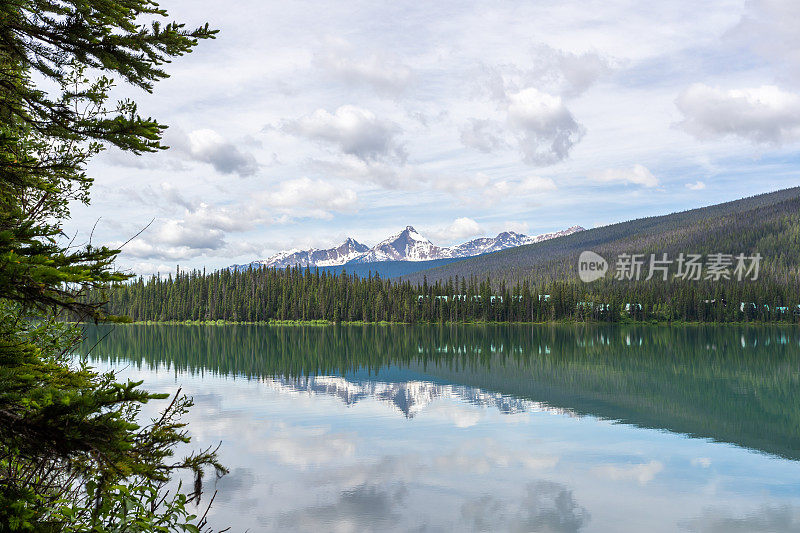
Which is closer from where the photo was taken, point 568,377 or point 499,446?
point 499,446

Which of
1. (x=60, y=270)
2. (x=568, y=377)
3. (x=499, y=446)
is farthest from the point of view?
(x=568, y=377)

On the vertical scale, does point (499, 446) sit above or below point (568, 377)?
above

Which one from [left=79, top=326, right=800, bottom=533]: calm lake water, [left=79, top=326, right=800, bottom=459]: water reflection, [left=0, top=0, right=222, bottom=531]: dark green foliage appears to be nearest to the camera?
[left=0, top=0, right=222, bottom=531]: dark green foliage

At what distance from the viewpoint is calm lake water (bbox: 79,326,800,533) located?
65.4 feet

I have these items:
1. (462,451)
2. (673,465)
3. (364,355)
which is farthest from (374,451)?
(364,355)

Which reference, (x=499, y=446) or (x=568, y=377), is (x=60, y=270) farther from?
(x=568, y=377)

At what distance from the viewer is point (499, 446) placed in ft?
96.3

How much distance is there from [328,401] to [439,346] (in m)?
53.3

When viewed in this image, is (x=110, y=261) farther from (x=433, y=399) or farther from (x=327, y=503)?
(x=433, y=399)

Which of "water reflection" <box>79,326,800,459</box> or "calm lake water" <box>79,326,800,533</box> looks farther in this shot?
"water reflection" <box>79,326,800,459</box>

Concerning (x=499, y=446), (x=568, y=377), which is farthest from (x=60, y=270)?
(x=568, y=377)

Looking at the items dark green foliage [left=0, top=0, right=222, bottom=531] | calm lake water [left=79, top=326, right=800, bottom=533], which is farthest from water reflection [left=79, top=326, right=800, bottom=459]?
dark green foliage [left=0, top=0, right=222, bottom=531]

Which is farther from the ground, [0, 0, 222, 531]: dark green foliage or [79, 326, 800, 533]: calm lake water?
[0, 0, 222, 531]: dark green foliage

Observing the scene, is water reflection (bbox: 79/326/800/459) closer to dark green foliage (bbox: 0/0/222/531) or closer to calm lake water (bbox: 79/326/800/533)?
calm lake water (bbox: 79/326/800/533)
